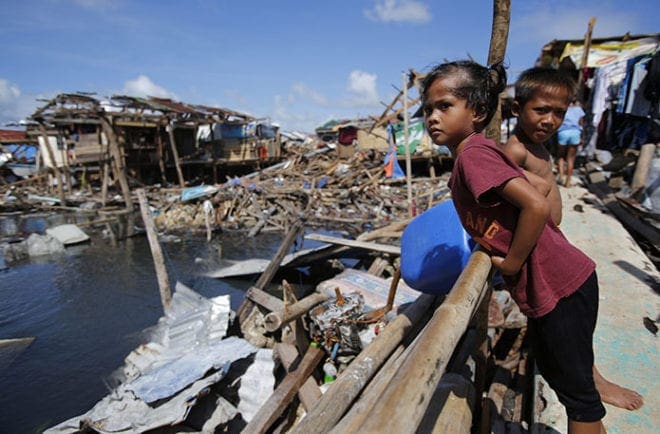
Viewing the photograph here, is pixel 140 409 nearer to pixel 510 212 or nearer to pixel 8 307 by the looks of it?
pixel 510 212

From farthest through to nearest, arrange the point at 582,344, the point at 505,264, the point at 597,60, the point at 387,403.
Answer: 1. the point at 597,60
2. the point at 582,344
3. the point at 505,264
4. the point at 387,403

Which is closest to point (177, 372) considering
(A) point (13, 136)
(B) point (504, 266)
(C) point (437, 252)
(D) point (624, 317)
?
(C) point (437, 252)

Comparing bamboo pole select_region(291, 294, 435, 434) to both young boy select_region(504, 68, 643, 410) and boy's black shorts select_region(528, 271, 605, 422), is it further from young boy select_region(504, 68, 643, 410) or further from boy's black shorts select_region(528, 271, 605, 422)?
young boy select_region(504, 68, 643, 410)

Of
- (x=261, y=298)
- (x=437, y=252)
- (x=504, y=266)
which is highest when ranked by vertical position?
(x=504, y=266)

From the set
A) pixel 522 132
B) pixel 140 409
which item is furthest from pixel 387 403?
pixel 140 409

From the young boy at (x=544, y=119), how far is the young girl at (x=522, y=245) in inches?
17.1

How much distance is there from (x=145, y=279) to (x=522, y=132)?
387 inches

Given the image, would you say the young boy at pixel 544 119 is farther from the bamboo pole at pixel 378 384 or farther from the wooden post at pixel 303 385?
the wooden post at pixel 303 385

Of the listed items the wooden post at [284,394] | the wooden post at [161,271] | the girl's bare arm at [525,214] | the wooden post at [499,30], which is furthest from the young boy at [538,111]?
the wooden post at [161,271]

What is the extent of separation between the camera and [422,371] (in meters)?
0.86

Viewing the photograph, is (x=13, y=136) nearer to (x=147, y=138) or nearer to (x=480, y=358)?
(x=147, y=138)

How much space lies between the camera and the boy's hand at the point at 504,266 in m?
1.56

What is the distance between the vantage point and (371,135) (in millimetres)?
20125

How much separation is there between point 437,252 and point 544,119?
4.49ft
